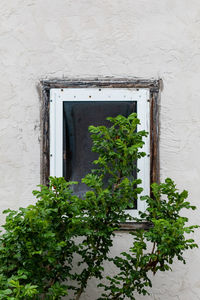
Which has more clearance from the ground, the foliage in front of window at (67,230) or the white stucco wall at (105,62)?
the white stucco wall at (105,62)

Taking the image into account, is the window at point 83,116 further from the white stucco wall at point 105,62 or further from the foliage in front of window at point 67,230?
the foliage in front of window at point 67,230

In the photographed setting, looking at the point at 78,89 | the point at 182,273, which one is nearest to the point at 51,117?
the point at 78,89

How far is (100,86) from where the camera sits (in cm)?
252

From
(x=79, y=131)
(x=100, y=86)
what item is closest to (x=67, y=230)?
(x=79, y=131)

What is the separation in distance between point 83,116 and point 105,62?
1.23 ft

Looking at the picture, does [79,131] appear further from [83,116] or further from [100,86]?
[100,86]

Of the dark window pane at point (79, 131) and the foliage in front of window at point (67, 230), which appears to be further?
the dark window pane at point (79, 131)

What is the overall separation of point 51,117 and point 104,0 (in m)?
0.83

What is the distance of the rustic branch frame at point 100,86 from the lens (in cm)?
249

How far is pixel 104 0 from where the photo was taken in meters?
2.53

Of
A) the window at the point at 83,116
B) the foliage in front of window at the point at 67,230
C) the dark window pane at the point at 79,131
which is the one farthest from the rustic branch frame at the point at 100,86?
the foliage in front of window at the point at 67,230

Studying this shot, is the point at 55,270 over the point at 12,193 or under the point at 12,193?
under

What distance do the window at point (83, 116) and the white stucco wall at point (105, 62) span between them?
2.4 inches

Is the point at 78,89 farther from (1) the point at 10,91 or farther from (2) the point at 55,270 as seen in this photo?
(2) the point at 55,270
